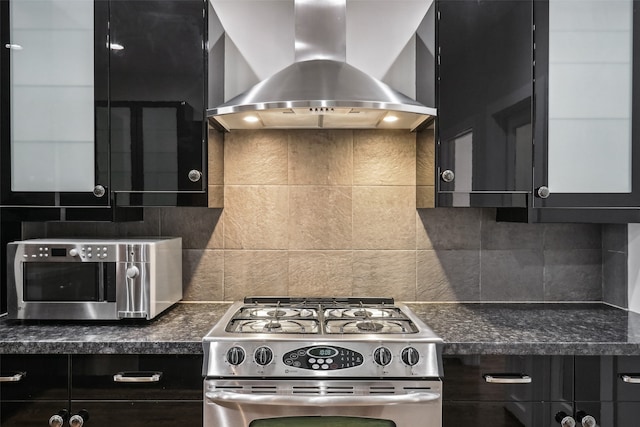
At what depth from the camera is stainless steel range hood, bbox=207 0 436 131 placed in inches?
69.2

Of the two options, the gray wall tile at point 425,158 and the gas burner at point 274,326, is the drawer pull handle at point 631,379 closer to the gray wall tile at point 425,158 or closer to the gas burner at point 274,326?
the gray wall tile at point 425,158

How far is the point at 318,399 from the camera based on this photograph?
5.08ft

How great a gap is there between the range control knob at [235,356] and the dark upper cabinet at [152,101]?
0.67 m

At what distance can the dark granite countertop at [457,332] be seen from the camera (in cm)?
162

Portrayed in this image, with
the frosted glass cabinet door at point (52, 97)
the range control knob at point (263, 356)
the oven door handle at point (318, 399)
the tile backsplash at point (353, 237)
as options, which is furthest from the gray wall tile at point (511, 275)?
the frosted glass cabinet door at point (52, 97)

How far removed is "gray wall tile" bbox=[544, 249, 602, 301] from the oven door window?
4.03 ft

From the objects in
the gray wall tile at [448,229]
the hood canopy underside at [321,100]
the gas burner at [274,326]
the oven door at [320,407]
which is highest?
the hood canopy underside at [321,100]

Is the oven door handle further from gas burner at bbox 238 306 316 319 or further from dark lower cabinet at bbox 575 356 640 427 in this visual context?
dark lower cabinet at bbox 575 356 640 427

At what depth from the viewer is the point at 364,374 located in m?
1.58

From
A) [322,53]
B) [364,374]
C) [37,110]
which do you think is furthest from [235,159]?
[364,374]

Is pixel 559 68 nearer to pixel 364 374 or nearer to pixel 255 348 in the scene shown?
pixel 364 374

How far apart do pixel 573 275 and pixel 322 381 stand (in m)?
1.49

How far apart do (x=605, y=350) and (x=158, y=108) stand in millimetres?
1933

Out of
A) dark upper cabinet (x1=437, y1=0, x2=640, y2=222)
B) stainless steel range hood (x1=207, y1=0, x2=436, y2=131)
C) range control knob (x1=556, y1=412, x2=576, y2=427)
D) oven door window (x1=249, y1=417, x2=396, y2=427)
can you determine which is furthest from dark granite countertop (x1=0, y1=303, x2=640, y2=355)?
stainless steel range hood (x1=207, y1=0, x2=436, y2=131)
